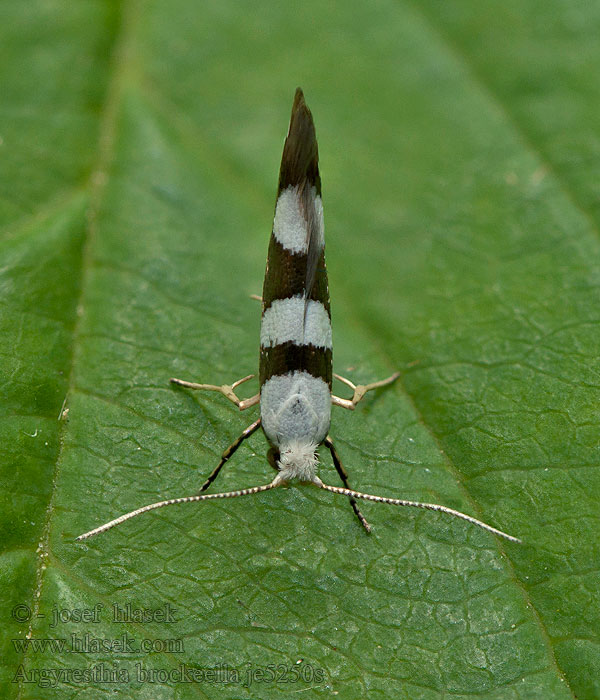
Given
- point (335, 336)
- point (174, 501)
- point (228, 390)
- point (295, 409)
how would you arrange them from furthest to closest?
1. point (335, 336)
2. point (228, 390)
3. point (295, 409)
4. point (174, 501)

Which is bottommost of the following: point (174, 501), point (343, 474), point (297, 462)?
point (343, 474)

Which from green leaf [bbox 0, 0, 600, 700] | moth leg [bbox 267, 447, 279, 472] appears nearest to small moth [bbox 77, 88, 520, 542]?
moth leg [bbox 267, 447, 279, 472]

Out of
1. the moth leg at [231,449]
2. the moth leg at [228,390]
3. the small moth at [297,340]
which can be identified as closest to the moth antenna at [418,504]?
the small moth at [297,340]

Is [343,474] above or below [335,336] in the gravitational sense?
below

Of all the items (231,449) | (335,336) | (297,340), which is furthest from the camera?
(335,336)

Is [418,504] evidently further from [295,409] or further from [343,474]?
[295,409]

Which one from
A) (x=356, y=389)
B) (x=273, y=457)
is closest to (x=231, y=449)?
(x=273, y=457)
